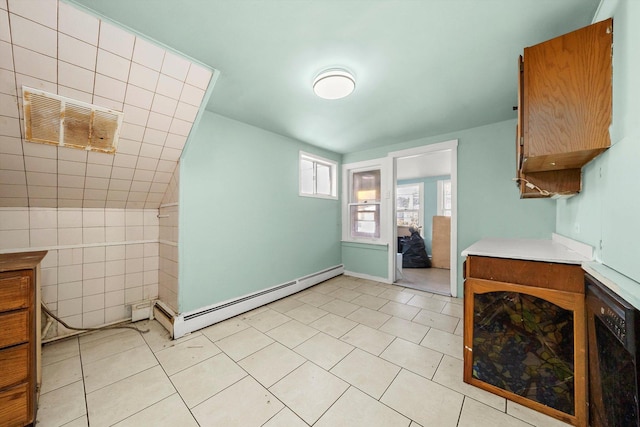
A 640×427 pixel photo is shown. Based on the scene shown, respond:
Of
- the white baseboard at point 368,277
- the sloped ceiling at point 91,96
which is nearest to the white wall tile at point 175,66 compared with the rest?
A: the sloped ceiling at point 91,96

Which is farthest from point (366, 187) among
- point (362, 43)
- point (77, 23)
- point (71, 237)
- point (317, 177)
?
point (71, 237)

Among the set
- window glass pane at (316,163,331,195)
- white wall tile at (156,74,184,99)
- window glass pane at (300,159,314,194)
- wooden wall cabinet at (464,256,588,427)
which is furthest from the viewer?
window glass pane at (316,163,331,195)

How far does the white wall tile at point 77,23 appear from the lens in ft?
4.11

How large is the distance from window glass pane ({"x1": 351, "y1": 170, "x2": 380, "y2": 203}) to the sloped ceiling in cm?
309

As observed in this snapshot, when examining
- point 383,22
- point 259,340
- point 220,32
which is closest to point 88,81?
point 220,32

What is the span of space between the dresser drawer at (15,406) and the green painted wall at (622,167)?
3062 millimetres

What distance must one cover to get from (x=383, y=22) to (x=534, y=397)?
2542 millimetres

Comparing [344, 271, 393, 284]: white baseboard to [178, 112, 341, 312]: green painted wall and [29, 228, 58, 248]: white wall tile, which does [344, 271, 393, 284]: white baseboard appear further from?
[29, 228, 58, 248]: white wall tile

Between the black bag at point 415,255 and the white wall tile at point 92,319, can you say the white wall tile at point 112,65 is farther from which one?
the black bag at point 415,255

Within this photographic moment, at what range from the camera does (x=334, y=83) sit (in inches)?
73.6

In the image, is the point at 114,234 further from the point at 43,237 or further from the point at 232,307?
the point at 232,307

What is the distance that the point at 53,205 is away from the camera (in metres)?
2.12

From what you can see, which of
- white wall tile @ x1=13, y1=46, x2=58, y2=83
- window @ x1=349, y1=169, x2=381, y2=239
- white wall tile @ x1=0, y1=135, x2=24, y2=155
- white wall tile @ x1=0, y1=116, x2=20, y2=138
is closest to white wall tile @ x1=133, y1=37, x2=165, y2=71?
white wall tile @ x1=13, y1=46, x2=58, y2=83

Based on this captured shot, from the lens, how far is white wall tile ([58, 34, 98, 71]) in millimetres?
1341
